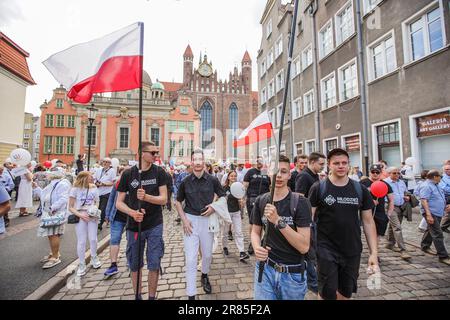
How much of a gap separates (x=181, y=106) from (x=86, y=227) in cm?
3661

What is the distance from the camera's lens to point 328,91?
13.5 meters

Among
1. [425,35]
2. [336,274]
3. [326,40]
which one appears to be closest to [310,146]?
[326,40]

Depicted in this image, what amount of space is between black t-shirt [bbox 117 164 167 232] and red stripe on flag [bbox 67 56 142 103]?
115cm

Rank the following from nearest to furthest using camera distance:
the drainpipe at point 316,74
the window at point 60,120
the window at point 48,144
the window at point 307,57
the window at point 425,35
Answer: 1. the window at point 425,35
2. the drainpipe at point 316,74
3. the window at point 307,57
4. the window at point 48,144
5. the window at point 60,120

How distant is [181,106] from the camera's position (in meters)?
38.9

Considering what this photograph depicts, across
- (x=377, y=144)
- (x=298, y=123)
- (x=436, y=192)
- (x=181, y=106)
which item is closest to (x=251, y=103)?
(x=181, y=106)

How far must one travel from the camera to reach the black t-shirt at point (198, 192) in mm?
3373

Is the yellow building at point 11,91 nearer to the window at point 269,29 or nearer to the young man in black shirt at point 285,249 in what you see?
the young man in black shirt at point 285,249

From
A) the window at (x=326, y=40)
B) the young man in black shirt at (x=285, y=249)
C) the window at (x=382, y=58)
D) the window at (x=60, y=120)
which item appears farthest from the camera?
the window at (x=60, y=120)

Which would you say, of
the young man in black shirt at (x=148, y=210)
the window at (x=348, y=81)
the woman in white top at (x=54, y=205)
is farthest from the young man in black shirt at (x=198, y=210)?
the window at (x=348, y=81)

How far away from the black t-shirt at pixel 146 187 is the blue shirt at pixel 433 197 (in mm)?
5313

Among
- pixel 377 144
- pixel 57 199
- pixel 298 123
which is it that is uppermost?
pixel 298 123

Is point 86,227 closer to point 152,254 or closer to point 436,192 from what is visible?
point 152,254

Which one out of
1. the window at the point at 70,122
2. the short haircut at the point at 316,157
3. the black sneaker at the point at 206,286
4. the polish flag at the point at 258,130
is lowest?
the black sneaker at the point at 206,286
